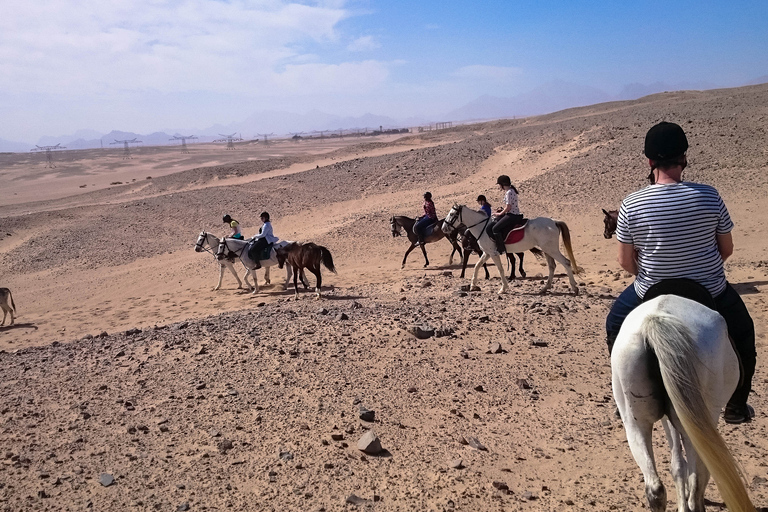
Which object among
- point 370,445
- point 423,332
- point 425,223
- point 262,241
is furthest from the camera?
point 425,223

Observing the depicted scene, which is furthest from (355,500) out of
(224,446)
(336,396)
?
(336,396)

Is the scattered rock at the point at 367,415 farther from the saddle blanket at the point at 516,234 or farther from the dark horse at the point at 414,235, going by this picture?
the dark horse at the point at 414,235

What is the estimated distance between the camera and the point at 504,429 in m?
5.83

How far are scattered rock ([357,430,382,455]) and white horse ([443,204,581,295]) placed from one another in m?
7.73

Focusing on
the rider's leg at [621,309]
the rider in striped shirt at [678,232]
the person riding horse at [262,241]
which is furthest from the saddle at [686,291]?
the person riding horse at [262,241]

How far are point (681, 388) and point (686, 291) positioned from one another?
2.36 feet

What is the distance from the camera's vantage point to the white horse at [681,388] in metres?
3.19

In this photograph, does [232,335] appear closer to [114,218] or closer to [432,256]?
[432,256]

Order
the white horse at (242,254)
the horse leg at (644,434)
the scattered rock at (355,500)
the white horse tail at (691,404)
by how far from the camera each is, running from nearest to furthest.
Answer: the white horse tail at (691,404) → the horse leg at (644,434) → the scattered rock at (355,500) → the white horse at (242,254)

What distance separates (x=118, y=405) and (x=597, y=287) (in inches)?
395

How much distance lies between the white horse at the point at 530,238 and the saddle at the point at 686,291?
8758 millimetres

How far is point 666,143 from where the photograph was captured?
371 cm

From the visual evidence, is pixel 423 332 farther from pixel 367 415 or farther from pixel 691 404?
pixel 691 404

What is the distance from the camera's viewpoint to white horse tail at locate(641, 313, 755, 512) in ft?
10.3
